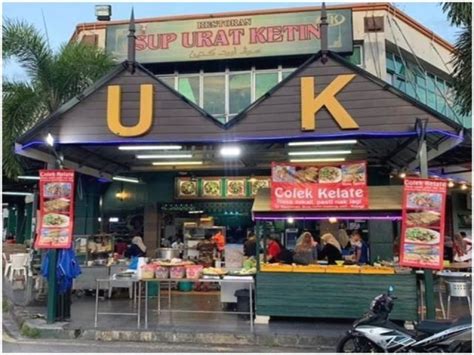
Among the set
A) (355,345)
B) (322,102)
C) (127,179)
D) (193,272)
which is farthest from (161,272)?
(127,179)

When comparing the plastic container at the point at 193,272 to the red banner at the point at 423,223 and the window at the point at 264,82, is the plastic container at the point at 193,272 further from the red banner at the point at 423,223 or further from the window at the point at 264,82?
the window at the point at 264,82

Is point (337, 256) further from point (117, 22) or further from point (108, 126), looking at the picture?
point (117, 22)

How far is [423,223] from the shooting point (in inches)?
285

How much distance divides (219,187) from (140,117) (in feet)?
22.2

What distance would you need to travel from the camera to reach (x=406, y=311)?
317 inches

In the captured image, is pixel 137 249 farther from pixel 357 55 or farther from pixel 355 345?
pixel 357 55

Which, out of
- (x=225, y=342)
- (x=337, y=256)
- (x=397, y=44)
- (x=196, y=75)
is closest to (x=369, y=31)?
(x=397, y=44)

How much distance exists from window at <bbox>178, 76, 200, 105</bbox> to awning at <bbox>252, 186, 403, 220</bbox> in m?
7.49

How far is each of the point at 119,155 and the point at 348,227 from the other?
24.8ft

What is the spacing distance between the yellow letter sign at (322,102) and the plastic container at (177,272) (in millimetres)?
3424

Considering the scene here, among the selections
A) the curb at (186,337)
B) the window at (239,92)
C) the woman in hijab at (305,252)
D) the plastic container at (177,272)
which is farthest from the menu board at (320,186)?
the window at (239,92)

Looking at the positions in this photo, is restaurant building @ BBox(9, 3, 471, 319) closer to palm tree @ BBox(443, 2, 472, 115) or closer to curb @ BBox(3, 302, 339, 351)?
palm tree @ BBox(443, 2, 472, 115)

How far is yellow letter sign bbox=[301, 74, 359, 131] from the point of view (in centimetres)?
776

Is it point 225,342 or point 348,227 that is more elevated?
point 348,227
